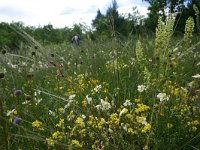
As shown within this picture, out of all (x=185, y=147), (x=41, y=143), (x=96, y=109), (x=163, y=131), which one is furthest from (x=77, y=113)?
(x=185, y=147)

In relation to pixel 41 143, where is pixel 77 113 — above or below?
above

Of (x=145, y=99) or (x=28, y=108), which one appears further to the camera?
(x=28, y=108)

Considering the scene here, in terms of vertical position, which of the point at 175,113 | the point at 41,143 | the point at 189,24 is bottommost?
the point at 41,143

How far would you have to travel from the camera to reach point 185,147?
6.35 feet

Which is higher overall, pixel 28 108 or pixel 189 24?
pixel 189 24

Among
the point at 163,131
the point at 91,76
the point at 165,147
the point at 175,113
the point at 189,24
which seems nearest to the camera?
the point at 165,147

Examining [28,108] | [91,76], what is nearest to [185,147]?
[28,108]

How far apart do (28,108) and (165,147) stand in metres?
1.19

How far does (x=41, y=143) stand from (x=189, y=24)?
1337 millimetres

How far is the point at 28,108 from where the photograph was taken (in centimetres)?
264

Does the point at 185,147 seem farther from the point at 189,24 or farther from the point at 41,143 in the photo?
the point at 189,24

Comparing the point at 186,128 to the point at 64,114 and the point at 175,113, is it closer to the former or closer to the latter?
the point at 175,113

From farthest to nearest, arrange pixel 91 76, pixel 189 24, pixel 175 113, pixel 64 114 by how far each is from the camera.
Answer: pixel 91 76 < pixel 189 24 < pixel 64 114 < pixel 175 113

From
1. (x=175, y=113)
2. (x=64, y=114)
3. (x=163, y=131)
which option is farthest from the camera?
(x=64, y=114)
